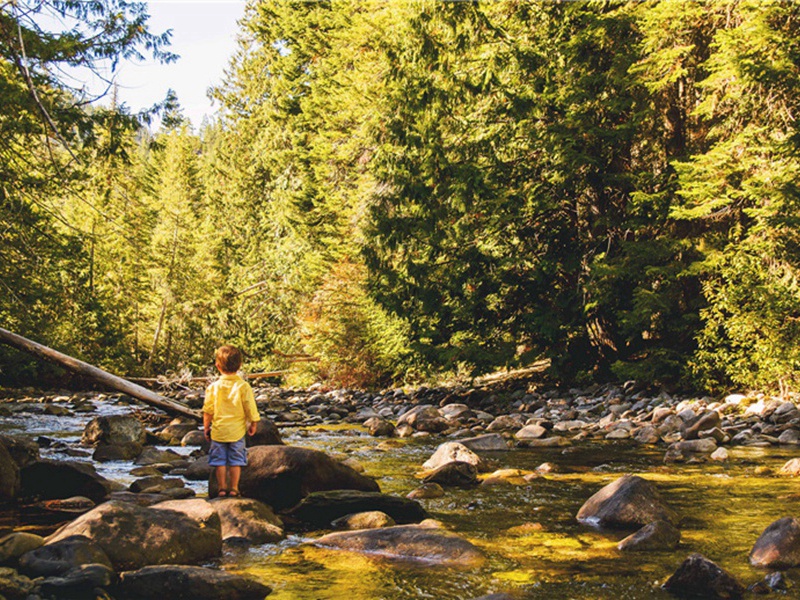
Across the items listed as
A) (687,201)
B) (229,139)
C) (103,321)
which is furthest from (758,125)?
(229,139)

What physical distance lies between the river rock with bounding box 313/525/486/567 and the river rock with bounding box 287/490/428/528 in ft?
2.52

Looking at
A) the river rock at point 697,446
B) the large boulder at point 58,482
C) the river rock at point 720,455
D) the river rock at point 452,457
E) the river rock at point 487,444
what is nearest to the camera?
the large boulder at point 58,482

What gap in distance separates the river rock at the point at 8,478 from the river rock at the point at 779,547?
6.26 meters

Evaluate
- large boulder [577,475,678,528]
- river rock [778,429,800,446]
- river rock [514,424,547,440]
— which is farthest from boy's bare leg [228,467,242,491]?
river rock [778,429,800,446]

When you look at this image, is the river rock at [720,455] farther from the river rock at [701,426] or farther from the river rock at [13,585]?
the river rock at [13,585]

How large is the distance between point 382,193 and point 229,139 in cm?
2861

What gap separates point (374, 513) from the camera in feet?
20.2

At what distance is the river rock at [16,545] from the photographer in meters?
4.58

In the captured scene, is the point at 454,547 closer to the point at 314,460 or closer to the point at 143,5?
the point at 314,460

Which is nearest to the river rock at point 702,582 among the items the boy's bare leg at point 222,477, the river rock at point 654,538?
the river rock at point 654,538

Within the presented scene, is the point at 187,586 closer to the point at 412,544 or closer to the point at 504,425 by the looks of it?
the point at 412,544

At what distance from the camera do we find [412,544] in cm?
519

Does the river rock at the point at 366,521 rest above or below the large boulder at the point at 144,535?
below

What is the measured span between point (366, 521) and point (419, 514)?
1.68ft
